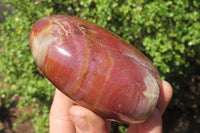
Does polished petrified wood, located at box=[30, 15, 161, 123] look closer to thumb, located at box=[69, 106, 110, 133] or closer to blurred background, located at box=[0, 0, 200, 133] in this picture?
thumb, located at box=[69, 106, 110, 133]

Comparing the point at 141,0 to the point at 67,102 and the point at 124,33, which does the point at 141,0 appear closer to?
the point at 124,33

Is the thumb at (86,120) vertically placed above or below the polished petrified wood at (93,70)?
below

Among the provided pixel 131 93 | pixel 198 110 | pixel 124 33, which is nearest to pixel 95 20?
pixel 124 33

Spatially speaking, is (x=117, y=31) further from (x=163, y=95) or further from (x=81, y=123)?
(x=81, y=123)

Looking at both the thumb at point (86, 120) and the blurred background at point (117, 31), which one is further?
the blurred background at point (117, 31)

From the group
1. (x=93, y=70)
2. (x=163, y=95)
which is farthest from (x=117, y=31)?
(x=93, y=70)

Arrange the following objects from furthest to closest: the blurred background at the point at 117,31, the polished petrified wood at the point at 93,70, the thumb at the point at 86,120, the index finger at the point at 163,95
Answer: the blurred background at the point at 117,31 → the index finger at the point at 163,95 → the thumb at the point at 86,120 → the polished petrified wood at the point at 93,70

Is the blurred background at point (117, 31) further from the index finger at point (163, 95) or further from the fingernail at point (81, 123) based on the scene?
the fingernail at point (81, 123)

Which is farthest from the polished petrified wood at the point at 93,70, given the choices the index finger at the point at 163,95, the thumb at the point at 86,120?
the index finger at the point at 163,95

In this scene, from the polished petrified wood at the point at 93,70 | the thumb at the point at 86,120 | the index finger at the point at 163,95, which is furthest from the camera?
the index finger at the point at 163,95
